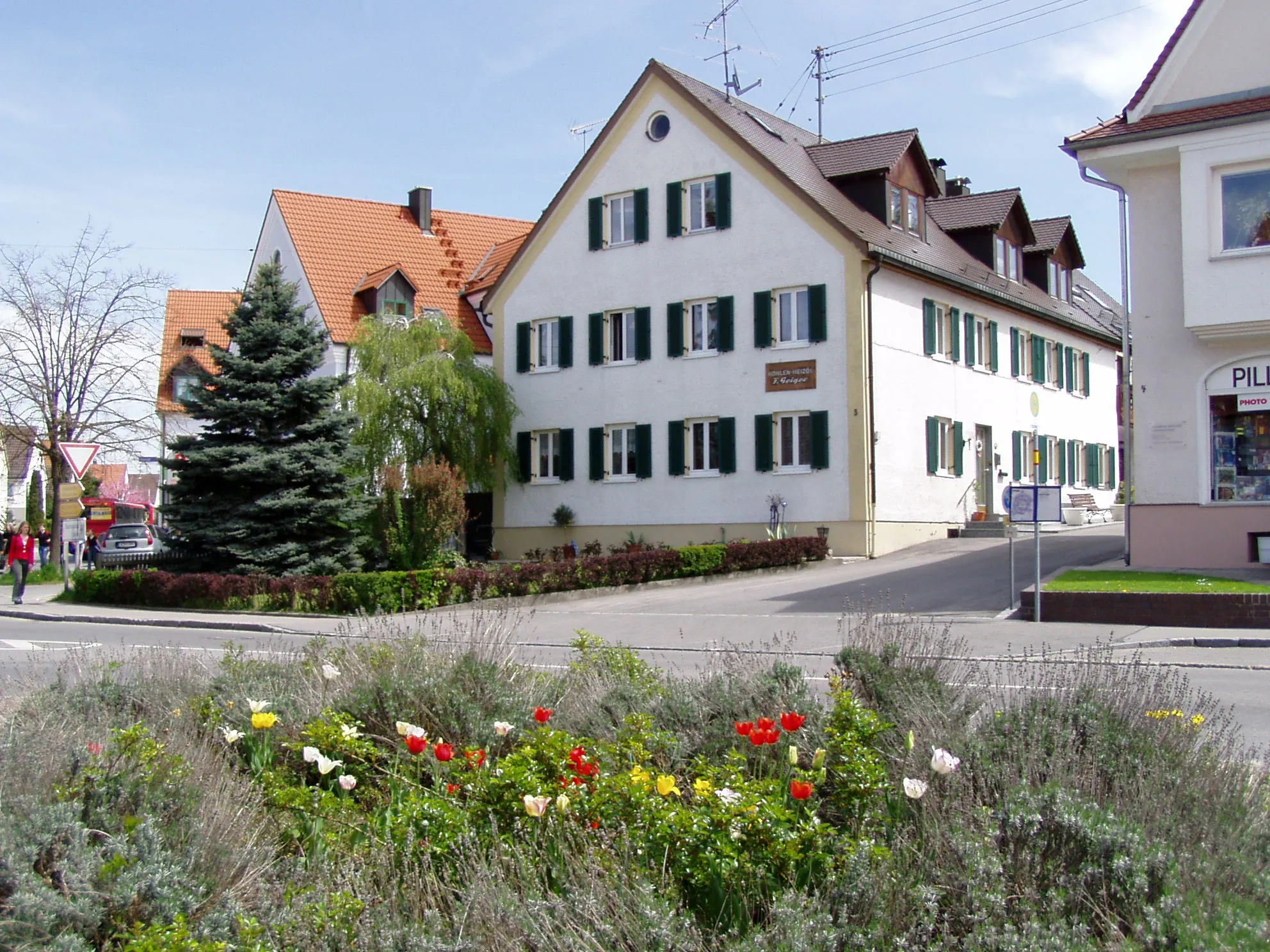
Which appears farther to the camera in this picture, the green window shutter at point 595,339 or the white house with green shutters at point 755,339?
the green window shutter at point 595,339

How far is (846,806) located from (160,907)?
7.48 ft

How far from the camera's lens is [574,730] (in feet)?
19.8

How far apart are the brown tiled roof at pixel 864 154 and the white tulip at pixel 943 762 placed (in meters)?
Result: 28.9

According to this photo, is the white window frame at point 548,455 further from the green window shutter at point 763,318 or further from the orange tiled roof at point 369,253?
the green window shutter at point 763,318

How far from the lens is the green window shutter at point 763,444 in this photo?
30.2 metres

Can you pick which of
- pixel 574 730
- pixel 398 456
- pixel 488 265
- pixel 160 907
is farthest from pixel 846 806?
pixel 488 265

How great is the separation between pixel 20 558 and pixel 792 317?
17597mm

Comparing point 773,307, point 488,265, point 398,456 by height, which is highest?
point 488,265

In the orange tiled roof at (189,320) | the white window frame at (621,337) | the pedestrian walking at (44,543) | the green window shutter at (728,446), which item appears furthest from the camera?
the orange tiled roof at (189,320)

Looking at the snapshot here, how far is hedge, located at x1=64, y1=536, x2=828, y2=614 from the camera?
70.4ft

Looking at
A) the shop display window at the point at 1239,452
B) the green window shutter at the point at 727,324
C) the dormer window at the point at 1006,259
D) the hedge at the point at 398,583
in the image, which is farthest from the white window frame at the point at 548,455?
the shop display window at the point at 1239,452

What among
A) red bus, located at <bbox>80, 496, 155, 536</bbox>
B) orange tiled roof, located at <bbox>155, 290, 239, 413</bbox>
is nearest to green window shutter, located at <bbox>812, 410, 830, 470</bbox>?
A: red bus, located at <bbox>80, 496, 155, 536</bbox>

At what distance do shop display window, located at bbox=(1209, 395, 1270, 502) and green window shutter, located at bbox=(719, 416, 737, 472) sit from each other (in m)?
12.6

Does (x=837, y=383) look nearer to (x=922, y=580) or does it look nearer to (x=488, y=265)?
(x=922, y=580)
